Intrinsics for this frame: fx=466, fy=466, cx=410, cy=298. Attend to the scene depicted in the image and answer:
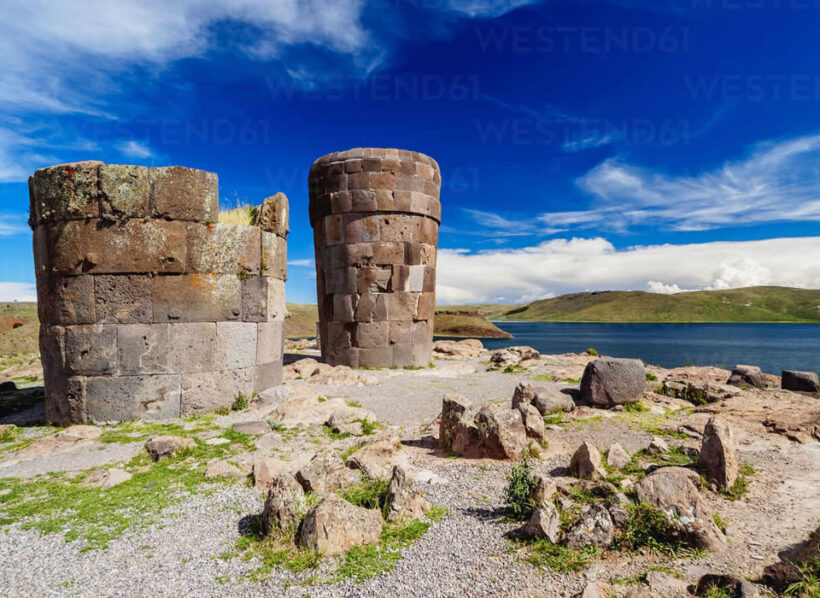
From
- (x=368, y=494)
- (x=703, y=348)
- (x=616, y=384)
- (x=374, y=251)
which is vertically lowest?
(x=703, y=348)

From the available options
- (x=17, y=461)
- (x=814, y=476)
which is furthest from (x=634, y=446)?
(x=17, y=461)

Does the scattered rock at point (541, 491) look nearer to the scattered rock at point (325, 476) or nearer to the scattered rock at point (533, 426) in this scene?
the scattered rock at point (325, 476)

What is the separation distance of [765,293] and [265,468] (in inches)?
7663

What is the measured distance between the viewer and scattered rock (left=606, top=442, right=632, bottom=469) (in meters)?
5.46

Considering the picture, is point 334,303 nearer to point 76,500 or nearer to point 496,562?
point 76,500

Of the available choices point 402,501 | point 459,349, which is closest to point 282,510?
point 402,501

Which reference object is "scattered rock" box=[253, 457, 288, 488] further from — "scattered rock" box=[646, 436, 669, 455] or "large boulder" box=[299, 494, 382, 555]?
"scattered rock" box=[646, 436, 669, 455]

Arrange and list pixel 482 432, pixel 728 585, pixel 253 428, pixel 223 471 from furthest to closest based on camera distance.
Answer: pixel 253 428 < pixel 482 432 < pixel 223 471 < pixel 728 585

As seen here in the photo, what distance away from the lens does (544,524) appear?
3836 millimetres

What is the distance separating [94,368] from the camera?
769cm

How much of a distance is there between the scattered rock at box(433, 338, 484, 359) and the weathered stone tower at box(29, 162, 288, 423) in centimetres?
1094

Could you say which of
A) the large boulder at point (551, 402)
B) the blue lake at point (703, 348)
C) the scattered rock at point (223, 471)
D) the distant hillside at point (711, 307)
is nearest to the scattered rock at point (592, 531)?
the scattered rock at point (223, 471)

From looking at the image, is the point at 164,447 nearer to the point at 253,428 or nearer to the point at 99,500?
the point at 99,500

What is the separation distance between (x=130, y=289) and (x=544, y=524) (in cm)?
729
